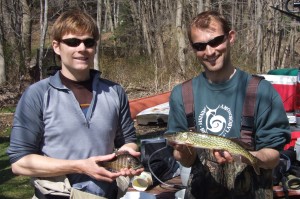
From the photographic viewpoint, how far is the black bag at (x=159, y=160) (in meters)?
6.36

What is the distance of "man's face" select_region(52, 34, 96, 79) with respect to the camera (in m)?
2.82

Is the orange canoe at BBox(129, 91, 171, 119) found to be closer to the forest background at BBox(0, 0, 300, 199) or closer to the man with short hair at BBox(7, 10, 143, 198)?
the forest background at BBox(0, 0, 300, 199)

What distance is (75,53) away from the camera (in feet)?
9.25

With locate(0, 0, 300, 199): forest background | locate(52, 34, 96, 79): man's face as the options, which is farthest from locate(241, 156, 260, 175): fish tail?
locate(0, 0, 300, 199): forest background

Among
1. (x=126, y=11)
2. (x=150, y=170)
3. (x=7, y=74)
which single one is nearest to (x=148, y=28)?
(x=7, y=74)

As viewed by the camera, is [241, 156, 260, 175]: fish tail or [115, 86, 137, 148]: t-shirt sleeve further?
[115, 86, 137, 148]: t-shirt sleeve

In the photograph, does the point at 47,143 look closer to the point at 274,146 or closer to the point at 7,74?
the point at 274,146

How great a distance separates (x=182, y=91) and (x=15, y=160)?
1076 millimetres

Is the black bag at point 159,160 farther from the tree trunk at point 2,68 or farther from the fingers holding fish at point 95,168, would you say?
the tree trunk at point 2,68

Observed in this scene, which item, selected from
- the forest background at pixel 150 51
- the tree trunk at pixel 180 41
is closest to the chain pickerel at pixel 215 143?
the forest background at pixel 150 51

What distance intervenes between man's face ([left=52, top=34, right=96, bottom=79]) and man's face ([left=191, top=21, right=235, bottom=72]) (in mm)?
671

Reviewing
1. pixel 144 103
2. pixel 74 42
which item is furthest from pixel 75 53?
pixel 144 103

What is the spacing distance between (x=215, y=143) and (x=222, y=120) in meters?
0.20

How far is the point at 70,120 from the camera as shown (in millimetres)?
2734
